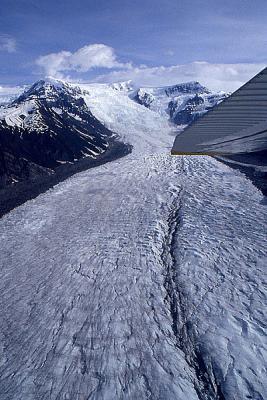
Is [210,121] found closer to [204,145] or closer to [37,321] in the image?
[204,145]

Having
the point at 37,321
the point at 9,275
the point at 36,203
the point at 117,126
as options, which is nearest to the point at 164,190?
the point at 36,203

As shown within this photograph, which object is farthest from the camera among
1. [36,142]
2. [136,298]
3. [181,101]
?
[181,101]

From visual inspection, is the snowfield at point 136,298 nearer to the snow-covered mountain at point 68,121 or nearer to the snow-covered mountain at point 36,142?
the snow-covered mountain at point 36,142

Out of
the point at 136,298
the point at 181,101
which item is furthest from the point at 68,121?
the point at 181,101

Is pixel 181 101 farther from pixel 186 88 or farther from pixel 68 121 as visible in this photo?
pixel 68 121

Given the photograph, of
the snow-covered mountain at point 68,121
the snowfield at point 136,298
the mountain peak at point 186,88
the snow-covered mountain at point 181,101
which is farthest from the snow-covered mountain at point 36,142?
the mountain peak at point 186,88

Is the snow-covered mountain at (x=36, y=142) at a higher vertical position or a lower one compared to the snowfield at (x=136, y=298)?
lower
